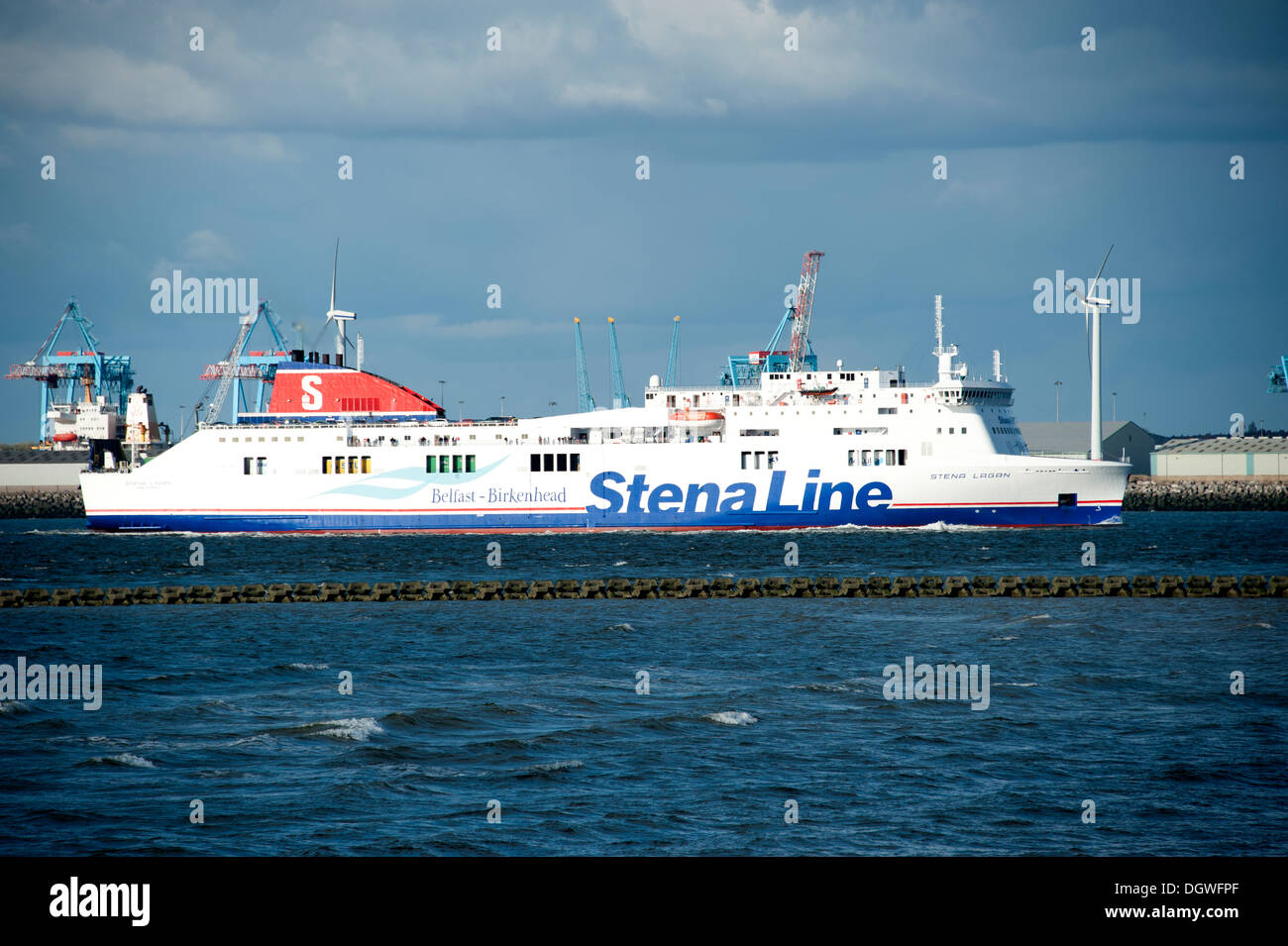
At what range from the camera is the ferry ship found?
60.6 m

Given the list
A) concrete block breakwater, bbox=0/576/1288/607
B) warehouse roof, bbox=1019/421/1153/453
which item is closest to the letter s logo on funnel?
concrete block breakwater, bbox=0/576/1288/607

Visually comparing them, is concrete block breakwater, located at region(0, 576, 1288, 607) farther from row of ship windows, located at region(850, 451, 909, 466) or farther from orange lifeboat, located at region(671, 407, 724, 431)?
orange lifeboat, located at region(671, 407, 724, 431)

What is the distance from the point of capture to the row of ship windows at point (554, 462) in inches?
2490

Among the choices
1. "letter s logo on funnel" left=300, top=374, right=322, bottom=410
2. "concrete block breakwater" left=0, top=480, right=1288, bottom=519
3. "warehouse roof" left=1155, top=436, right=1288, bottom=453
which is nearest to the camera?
"letter s logo on funnel" left=300, top=374, right=322, bottom=410

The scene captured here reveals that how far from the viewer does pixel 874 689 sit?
22984 millimetres

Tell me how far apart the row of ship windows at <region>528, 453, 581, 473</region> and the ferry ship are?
0.08m

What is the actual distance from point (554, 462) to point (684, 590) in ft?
86.7

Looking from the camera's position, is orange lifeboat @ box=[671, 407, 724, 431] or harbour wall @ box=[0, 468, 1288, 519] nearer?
orange lifeboat @ box=[671, 407, 724, 431]

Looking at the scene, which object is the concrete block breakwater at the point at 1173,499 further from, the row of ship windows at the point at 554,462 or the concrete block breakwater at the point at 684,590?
the concrete block breakwater at the point at 684,590

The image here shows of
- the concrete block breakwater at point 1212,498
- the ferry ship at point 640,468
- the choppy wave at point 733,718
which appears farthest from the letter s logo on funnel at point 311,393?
the concrete block breakwater at point 1212,498

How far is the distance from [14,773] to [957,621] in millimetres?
23124

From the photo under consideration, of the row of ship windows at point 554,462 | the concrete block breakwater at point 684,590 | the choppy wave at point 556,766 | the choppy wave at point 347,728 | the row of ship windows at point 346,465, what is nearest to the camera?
the choppy wave at point 556,766

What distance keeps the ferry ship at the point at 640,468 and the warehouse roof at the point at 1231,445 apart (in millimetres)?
69592
